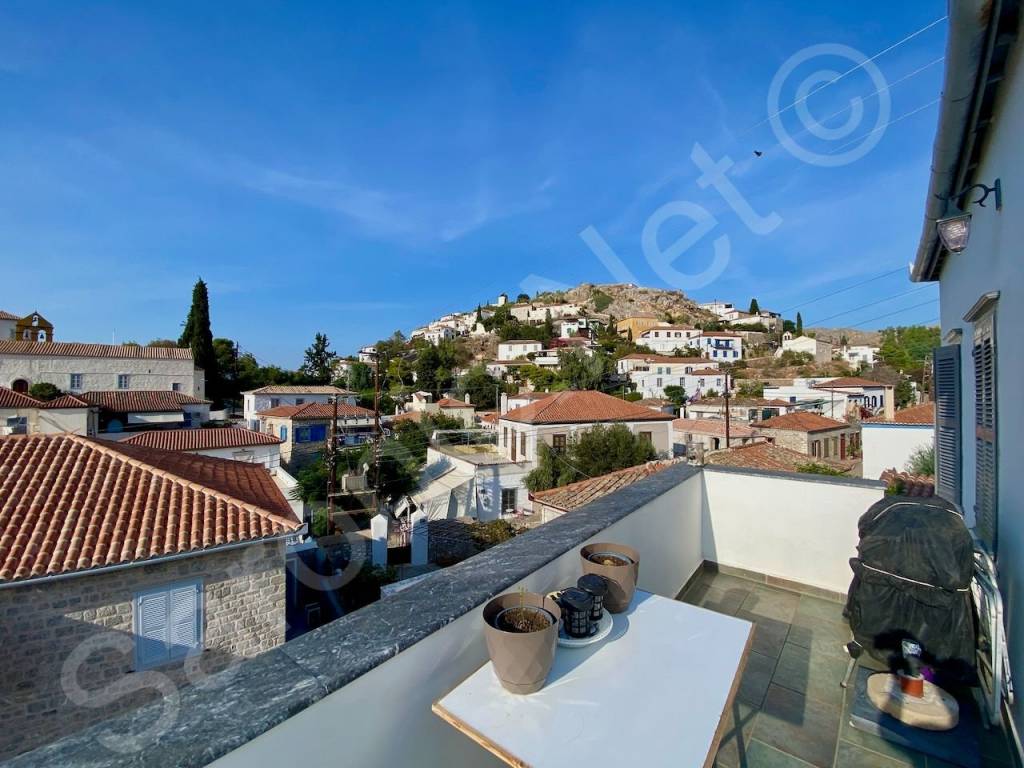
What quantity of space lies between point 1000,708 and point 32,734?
8.75 meters

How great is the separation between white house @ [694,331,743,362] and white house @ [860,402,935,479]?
159ft

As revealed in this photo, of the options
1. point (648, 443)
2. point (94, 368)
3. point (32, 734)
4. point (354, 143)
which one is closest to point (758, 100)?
point (354, 143)

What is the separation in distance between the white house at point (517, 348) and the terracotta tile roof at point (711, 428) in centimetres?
2787

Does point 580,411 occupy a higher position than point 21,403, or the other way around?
point 21,403

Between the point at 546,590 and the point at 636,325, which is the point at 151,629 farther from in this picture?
the point at 636,325

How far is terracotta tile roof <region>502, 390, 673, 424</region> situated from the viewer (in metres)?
21.6

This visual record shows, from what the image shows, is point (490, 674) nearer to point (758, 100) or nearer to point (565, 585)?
point (565, 585)

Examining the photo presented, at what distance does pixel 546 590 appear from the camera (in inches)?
69.2

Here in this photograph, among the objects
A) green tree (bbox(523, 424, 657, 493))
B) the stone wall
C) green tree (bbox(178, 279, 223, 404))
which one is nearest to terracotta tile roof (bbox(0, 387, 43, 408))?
green tree (bbox(178, 279, 223, 404))

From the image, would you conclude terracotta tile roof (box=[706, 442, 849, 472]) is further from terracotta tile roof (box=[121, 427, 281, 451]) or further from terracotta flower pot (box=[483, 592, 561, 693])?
terracotta tile roof (box=[121, 427, 281, 451])

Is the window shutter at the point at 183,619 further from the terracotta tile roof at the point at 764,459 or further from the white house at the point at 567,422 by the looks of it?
the white house at the point at 567,422

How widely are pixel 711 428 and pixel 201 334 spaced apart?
38940mm

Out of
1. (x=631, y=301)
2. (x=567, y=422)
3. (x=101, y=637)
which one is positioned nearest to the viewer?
(x=101, y=637)

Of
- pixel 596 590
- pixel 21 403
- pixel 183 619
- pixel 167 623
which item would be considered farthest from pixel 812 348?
pixel 21 403
